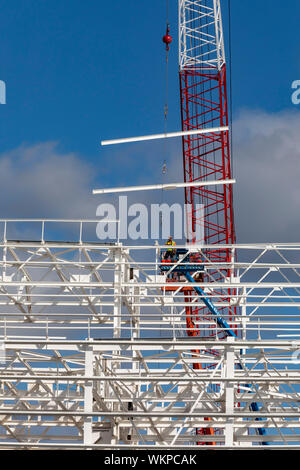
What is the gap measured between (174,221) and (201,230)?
12410 mm

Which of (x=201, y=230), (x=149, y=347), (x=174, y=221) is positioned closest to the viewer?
(x=149, y=347)

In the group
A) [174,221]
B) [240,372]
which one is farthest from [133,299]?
[174,221]

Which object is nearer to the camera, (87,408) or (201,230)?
(87,408)

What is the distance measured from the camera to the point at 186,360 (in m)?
34.0
